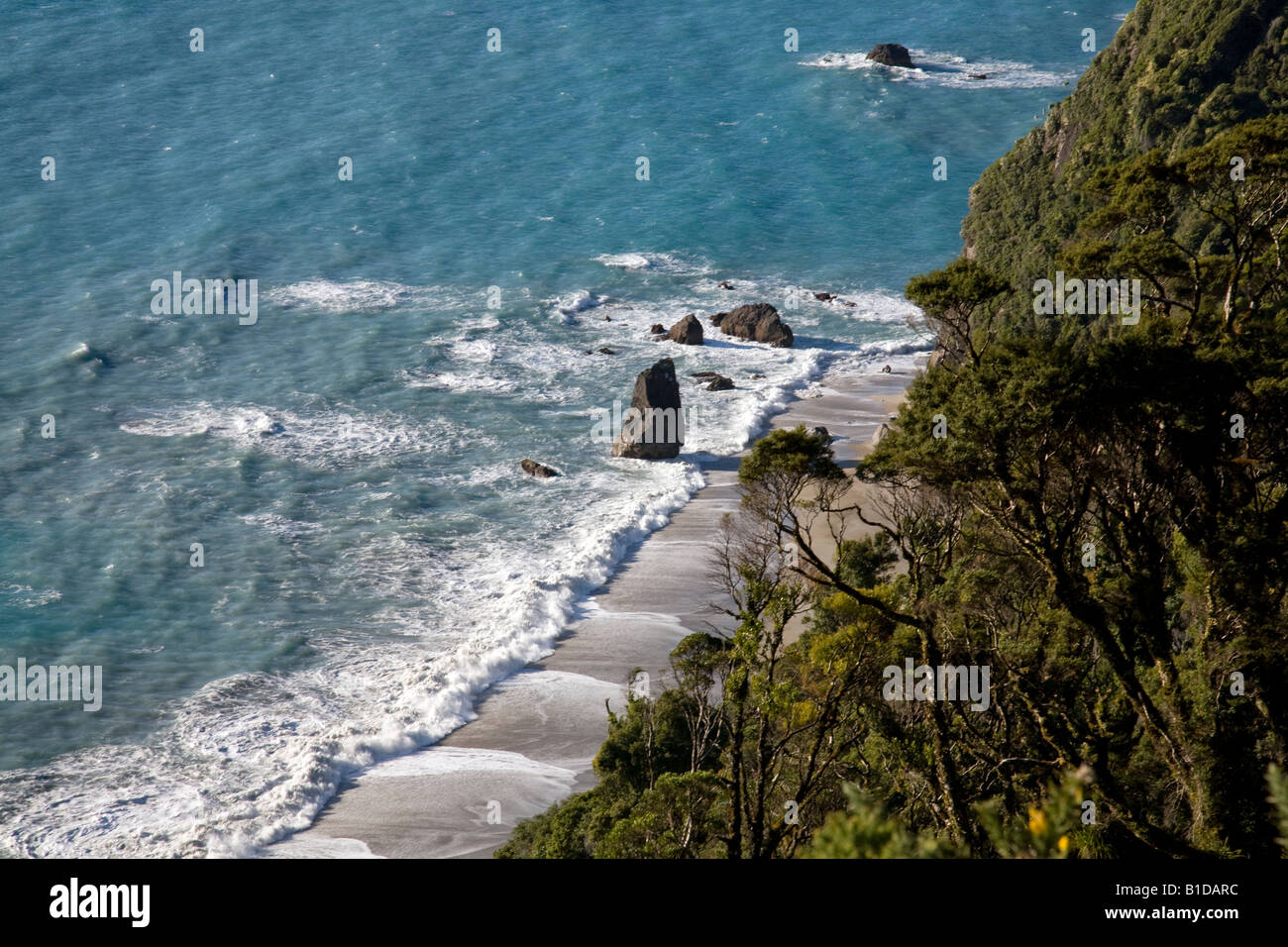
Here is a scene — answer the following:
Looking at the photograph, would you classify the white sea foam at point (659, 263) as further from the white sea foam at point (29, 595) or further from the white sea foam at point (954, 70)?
the white sea foam at point (29, 595)

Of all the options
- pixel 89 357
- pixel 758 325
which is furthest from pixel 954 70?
pixel 89 357

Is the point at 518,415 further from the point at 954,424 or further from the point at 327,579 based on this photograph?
the point at 954,424

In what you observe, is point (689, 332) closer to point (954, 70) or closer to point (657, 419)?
point (657, 419)

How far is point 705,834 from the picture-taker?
66.5ft

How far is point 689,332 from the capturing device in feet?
233

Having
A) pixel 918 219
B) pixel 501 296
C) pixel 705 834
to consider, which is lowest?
pixel 705 834

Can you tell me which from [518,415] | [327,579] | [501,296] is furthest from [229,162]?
[327,579]

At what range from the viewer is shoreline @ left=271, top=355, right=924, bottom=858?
29.6m

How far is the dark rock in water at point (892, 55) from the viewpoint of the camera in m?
120

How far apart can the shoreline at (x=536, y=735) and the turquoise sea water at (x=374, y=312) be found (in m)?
0.92

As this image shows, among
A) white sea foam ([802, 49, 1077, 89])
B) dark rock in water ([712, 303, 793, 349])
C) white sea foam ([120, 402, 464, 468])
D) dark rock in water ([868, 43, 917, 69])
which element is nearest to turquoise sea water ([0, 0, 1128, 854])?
white sea foam ([120, 402, 464, 468])

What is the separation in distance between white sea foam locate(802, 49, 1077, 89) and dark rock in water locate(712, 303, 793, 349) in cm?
5749

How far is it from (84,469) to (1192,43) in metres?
52.5

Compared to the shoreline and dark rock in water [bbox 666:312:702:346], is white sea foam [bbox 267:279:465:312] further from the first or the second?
the shoreline
